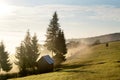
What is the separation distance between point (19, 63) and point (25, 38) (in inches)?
365

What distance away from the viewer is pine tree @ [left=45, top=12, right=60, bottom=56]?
109 m

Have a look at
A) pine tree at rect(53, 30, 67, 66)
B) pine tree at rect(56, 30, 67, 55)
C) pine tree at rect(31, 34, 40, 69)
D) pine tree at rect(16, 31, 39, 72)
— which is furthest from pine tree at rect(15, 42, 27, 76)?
pine tree at rect(56, 30, 67, 55)

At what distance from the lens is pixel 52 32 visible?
368 feet

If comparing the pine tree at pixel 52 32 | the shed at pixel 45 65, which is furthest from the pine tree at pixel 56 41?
the shed at pixel 45 65

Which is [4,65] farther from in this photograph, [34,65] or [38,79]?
[38,79]

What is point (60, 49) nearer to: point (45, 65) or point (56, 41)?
point (56, 41)

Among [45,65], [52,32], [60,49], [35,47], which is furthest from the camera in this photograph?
[52,32]

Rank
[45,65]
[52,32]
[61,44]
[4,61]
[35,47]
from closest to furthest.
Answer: [45,65]
[4,61]
[35,47]
[61,44]
[52,32]

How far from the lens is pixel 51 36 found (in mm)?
111438

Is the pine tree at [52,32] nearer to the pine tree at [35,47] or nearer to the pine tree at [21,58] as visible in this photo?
the pine tree at [35,47]

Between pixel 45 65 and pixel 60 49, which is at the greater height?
pixel 60 49

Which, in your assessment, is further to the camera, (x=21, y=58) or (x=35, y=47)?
(x=35, y=47)

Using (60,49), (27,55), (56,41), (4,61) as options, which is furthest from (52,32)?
(4,61)

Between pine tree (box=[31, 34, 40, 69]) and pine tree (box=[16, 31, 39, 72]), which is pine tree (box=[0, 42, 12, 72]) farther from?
pine tree (box=[31, 34, 40, 69])
